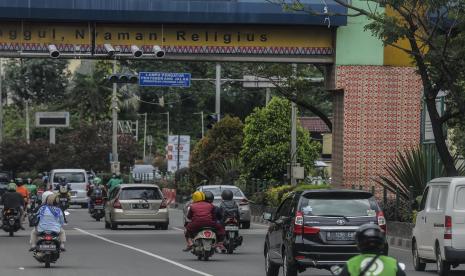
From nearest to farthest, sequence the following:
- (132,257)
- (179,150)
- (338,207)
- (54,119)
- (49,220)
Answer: (338,207)
(49,220)
(132,257)
(179,150)
(54,119)

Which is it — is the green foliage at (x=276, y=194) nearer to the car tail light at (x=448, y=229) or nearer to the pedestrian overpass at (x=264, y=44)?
the pedestrian overpass at (x=264, y=44)

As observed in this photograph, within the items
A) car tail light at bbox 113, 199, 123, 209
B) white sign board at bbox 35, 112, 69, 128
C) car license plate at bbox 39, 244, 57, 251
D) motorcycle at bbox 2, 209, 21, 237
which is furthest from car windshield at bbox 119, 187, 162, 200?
white sign board at bbox 35, 112, 69, 128

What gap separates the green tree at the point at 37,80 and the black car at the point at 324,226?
81.5 meters

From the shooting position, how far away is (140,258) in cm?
2561

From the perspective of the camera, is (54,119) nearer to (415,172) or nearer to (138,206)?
(138,206)

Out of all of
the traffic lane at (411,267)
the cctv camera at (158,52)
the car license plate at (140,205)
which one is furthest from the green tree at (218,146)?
the traffic lane at (411,267)

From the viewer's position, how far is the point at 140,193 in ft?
129

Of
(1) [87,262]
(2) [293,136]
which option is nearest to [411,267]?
(1) [87,262]

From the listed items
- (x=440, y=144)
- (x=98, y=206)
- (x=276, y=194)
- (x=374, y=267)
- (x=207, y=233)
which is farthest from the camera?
(x=98, y=206)

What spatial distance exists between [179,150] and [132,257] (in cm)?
4301

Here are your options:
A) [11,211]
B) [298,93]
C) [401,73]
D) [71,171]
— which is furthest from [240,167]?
[11,211]

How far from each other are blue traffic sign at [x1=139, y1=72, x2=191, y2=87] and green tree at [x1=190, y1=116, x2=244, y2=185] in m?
7.38

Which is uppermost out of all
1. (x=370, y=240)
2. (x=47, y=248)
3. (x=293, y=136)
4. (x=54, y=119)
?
(x=54, y=119)

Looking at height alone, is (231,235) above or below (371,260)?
below
